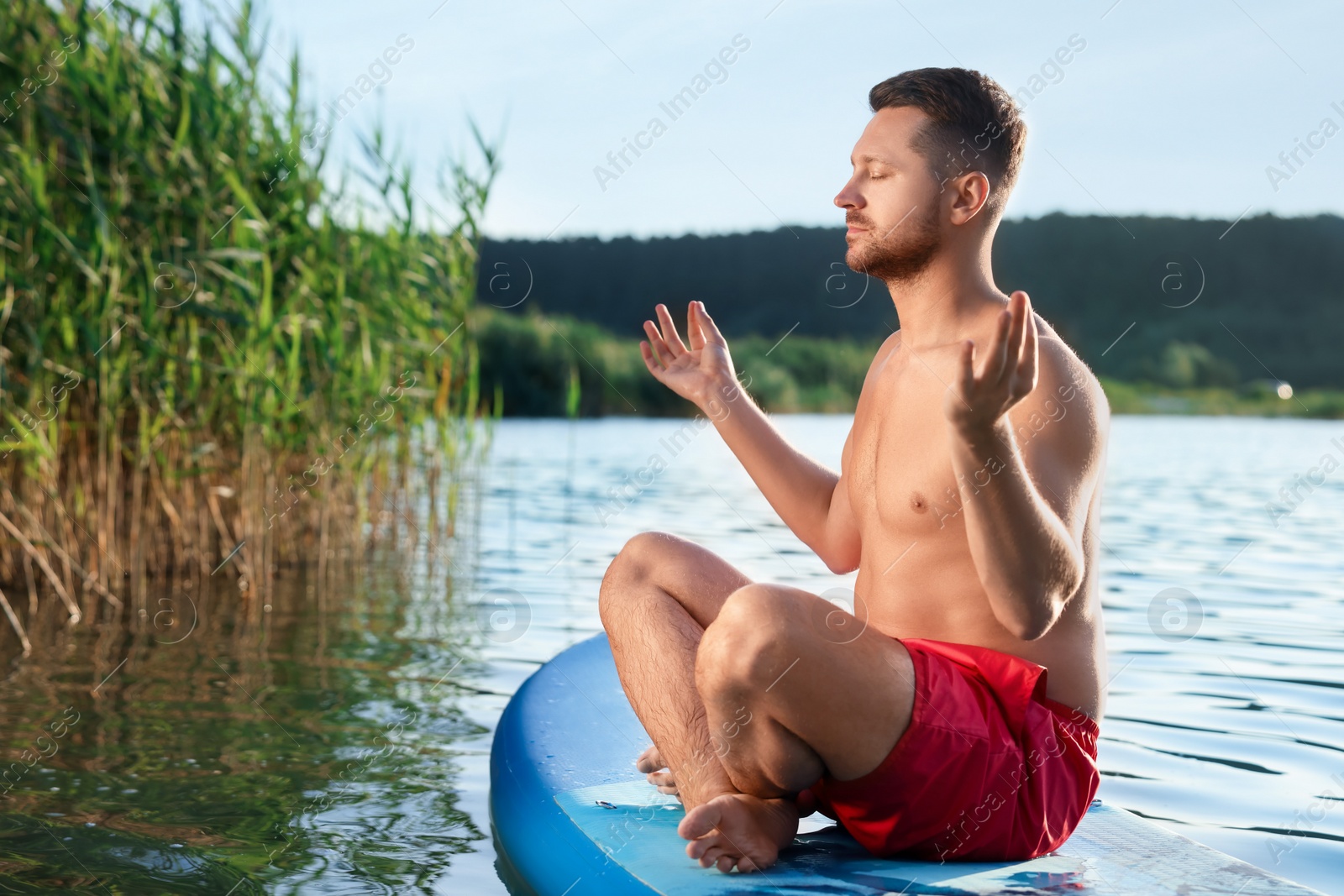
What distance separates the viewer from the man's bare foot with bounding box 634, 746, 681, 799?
86.1 inches

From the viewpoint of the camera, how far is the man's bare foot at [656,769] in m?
2.19

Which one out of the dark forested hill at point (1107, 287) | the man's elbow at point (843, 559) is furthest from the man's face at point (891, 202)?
the dark forested hill at point (1107, 287)

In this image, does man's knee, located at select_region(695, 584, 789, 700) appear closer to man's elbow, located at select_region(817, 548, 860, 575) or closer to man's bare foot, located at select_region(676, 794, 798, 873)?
man's bare foot, located at select_region(676, 794, 798, 873)

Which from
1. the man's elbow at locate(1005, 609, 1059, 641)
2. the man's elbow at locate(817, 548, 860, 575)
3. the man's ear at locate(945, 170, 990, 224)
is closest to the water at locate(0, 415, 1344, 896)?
the man's elbow at locate(817, 548, 860, 575)

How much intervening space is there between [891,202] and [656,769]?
115 centimetres

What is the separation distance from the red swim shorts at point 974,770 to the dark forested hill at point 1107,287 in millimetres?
27118

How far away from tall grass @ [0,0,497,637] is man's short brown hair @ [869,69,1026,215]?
12.2 ft

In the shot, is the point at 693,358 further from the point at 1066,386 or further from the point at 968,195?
the point at 1066,386

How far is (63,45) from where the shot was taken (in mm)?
4898

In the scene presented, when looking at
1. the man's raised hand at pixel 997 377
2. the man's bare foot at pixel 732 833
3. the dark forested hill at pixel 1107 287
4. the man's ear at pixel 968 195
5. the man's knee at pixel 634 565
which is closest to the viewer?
the man's raised hand at pixel 997 377

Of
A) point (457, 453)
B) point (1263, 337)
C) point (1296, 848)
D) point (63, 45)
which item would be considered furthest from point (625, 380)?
point (1263, 337)

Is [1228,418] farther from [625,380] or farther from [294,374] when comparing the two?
[294,374]

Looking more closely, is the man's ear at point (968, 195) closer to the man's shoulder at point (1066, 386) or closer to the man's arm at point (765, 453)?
the man's shoulder at point (1066, 386)

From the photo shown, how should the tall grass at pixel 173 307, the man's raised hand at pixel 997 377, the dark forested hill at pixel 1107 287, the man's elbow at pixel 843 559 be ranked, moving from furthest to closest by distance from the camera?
the dark forested hill at pixel 1107 287 < the tall grass at pixel 173 307 < the man's elbow at pixel 843 559 < the man's raised hand at pixel 997 377
